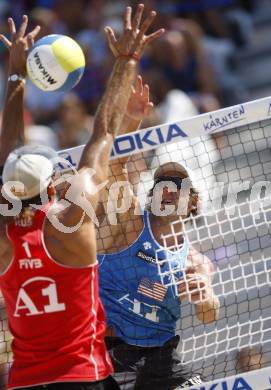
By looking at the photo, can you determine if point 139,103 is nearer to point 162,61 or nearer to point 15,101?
point 15,101

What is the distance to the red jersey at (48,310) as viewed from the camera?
509 cm

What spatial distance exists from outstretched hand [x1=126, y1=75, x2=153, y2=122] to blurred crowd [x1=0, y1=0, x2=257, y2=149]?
3.73 m

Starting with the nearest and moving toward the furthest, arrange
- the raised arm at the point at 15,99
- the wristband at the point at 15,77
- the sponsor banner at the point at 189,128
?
the raised arm at the point at 15,99
the wristband at the point at 15,77
the sponsor banner at the point at 189,128

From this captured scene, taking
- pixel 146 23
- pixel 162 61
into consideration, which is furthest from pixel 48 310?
pixel 162 61

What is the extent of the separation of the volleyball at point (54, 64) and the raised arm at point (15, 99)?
7 centimetres

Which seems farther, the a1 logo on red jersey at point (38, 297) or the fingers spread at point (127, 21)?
the fingers spread at point (127, 21)

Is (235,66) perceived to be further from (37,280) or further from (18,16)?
(37,280)

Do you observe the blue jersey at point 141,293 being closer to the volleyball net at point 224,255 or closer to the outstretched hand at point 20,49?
the volleyball net at point 224,255

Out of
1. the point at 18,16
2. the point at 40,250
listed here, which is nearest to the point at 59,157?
the point at 40,250

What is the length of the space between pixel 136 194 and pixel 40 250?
1386 mm

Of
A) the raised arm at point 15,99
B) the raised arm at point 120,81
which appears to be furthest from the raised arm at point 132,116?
the raised arm at point 120,81

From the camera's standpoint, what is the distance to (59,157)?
19.4 ft

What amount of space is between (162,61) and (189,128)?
5225 millimetres

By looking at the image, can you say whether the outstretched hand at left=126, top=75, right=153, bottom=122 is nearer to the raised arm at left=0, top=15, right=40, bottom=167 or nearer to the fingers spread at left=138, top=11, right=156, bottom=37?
the raised arm at left=0, top=15, right=40, bottom=167
